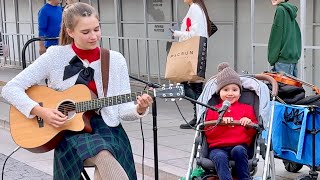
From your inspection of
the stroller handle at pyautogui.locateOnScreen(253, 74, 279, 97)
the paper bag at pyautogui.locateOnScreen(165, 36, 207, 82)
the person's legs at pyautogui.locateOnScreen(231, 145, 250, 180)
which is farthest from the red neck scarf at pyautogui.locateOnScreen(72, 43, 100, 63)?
the paper bag at pyautogui.locateOnScreen(165, 36, 207, 82)

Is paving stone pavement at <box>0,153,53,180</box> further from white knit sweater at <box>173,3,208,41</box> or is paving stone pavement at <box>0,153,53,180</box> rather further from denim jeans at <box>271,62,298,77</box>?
denim jeans at <box>271,62,298,77</box>

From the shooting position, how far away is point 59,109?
4.48 meters

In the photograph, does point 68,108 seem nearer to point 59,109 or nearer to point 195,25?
point 59,109

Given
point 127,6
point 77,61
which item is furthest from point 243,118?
point 127,6

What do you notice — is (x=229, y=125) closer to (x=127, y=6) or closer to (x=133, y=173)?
(x=133, y=173)

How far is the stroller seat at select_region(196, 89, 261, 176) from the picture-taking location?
521 centimetres

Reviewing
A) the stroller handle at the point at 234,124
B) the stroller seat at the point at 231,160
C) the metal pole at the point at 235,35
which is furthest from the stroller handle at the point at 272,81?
the metal pole at the point at 235,35

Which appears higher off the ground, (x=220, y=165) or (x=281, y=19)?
(x=281, y=19)

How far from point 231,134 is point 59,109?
1568mm

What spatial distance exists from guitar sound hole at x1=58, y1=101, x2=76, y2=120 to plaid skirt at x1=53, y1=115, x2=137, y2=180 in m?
0.13

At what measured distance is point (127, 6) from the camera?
49.3ft

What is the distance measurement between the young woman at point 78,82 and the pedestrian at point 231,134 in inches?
34.4

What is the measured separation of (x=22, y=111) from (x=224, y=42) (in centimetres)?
823

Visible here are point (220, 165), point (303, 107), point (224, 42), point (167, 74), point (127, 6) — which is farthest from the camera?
point (127, 6)
